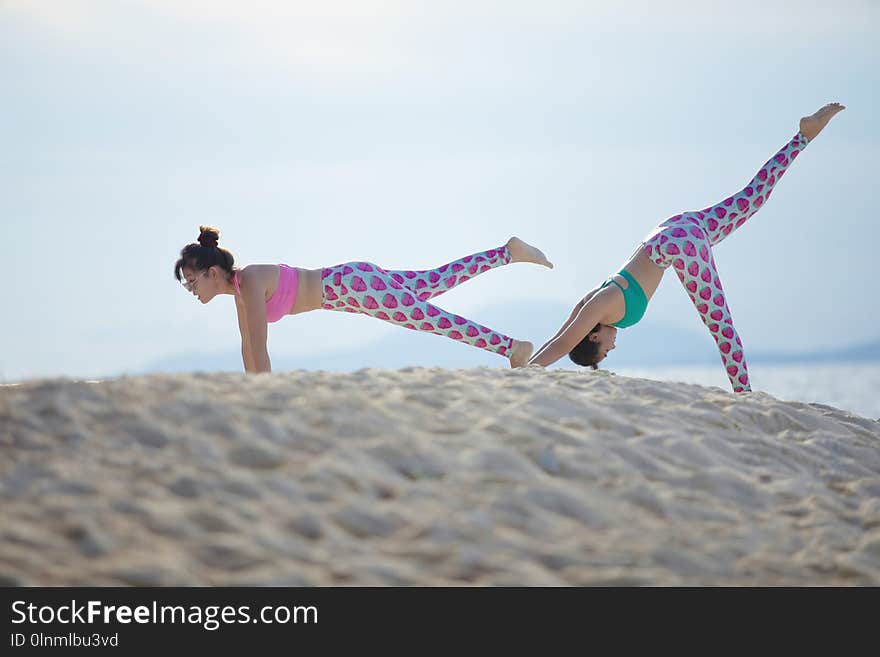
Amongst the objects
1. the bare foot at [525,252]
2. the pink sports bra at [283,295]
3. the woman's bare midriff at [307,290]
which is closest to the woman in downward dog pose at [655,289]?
the bare foot at [525,252]

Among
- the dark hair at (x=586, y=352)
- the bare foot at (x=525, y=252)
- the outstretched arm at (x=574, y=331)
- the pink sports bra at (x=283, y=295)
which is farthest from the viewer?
the bare foot at (x=525, y=252)

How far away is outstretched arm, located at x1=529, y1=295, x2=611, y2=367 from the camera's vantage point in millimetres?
6961

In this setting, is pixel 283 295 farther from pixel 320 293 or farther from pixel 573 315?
pixel 573 315

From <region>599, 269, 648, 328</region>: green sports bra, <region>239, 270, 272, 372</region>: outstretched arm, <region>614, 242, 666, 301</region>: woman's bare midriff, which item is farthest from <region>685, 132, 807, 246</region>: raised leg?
<region>239, 270, 272, 372</region>: outstretched arm

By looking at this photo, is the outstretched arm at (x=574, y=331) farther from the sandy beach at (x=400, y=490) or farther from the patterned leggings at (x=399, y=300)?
the sandy beach at (x=400, y=490)

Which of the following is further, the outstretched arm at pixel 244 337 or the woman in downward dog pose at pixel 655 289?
the woman in downward dog pose at pixel 655 289

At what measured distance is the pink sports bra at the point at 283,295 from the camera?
7.17 m

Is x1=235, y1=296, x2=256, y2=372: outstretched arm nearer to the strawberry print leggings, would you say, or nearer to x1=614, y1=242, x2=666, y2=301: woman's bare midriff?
x1=614, y1=242, x2=666, y2=301: woman's bare midriff

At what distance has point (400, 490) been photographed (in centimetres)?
324

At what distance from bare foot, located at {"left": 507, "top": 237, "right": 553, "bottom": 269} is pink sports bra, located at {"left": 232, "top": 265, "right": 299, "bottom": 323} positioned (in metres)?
1.92

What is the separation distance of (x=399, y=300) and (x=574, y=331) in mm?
1407
